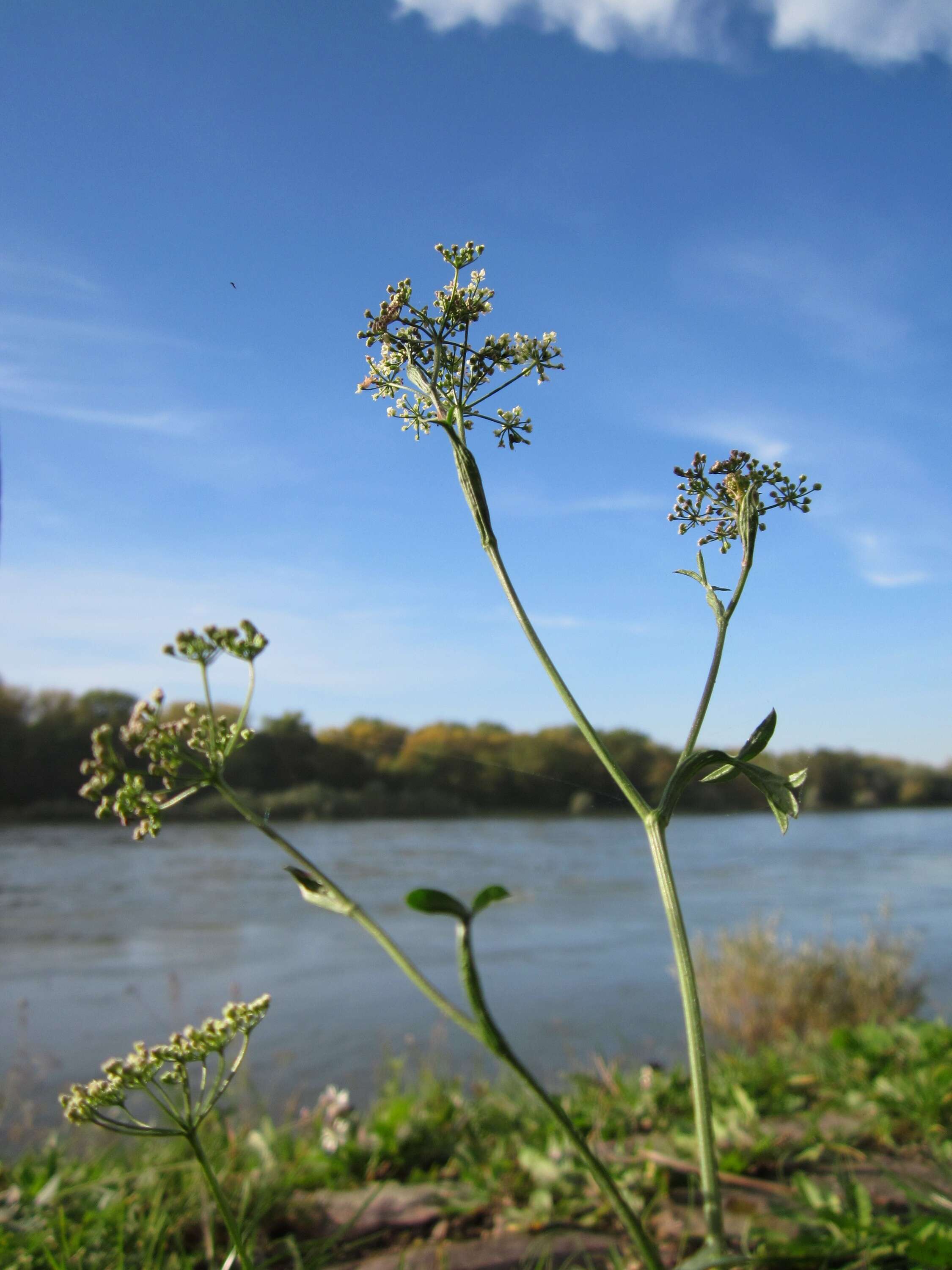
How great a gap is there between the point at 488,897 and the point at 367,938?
21.3 ft

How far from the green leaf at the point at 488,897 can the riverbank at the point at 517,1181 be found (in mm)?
591

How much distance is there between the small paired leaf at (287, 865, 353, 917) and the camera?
543mm

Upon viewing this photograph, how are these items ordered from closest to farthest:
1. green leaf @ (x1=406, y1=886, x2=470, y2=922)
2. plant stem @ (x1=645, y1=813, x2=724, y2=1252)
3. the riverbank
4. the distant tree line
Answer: green leaf @ (x1=406, y1=886, x2=470, y2=922) < plant stem @ (x1=645, y1=813, x2=724, y2=1252) < the riverbank < the distant tree line

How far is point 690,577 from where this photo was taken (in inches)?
28.0

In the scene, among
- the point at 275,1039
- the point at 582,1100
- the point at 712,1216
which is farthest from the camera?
the point at 275,1039

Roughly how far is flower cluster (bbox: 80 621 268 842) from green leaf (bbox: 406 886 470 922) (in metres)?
0.17

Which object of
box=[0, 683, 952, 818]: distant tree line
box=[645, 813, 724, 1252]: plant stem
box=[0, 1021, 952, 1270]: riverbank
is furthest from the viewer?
box=[0, 683, 952, 818]: distant tree line

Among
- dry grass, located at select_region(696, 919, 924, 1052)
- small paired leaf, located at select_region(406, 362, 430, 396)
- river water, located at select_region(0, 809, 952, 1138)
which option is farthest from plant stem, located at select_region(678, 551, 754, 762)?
dry grass, located at select_region(696, 919, 924, 1052)

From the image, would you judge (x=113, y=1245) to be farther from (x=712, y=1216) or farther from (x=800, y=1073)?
(x=800, y=1073)

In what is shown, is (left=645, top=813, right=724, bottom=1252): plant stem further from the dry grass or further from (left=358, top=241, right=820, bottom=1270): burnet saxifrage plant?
the dry grass

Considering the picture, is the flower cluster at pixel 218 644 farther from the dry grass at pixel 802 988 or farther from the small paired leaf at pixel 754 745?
the dry grass at pixel 802 988

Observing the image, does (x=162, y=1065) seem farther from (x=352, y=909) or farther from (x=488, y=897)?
(x=488, y=897)

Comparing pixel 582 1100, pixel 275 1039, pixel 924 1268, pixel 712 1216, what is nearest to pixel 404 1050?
pixel 275 1039

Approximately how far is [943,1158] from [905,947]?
3.09m
